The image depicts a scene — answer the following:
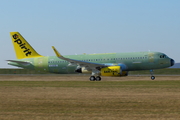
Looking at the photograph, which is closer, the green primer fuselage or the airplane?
the airplane

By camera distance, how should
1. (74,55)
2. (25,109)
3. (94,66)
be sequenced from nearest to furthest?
(25,109) < (94,66) < (74,55)

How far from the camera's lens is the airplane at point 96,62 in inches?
1861

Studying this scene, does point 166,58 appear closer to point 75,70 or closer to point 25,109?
point 75,70

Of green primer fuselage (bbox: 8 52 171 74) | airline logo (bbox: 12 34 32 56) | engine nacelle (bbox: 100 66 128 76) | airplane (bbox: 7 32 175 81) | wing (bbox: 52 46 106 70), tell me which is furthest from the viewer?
airline logo (bbox: 12 34 32 56)

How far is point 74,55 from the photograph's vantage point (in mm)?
52000

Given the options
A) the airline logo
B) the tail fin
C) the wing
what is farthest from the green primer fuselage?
the airline logo

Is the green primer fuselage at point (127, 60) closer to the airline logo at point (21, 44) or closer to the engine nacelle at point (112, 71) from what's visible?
the engine nacelle at point (112, 71)

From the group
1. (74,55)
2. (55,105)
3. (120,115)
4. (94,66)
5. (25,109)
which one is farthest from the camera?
(74,55)

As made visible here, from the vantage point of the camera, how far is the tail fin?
53612 millimetres

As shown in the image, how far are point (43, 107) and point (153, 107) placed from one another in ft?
17.7

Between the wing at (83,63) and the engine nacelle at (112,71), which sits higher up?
the wing at (83,63)

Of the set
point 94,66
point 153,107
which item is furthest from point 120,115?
point 94,66

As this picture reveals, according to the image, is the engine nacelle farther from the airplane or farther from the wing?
the wing

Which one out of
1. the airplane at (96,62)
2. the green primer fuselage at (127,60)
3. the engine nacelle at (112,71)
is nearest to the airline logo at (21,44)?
the airplane at (96,62)
